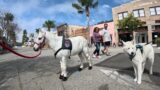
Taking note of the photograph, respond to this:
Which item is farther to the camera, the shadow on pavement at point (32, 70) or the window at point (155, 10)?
the window at point (155, 10)

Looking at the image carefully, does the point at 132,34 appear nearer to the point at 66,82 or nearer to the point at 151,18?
the point at 151,18

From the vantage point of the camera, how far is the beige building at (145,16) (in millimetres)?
44075

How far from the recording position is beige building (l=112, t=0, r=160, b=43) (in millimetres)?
44075

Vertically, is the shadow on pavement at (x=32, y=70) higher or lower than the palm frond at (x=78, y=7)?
lower

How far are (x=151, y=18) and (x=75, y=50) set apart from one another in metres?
40.2

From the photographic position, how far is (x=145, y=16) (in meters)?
45.2

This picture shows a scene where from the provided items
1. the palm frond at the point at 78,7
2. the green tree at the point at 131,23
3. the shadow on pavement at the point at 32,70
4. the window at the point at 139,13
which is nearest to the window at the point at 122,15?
the window at the point at 139,13

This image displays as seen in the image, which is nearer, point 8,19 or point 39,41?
point 39,41

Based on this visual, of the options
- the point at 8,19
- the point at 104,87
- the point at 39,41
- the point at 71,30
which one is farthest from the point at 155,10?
the point at 104,87

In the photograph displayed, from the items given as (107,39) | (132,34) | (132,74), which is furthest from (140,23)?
(132,74)

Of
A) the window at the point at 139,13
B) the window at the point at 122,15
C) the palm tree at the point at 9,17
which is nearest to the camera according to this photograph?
the window at the point at 139,13

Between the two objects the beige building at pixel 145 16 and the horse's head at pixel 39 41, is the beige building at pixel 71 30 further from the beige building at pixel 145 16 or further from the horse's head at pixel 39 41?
the horse's head at pixel 39 41

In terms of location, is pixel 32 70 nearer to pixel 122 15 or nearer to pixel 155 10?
pixel 155 10

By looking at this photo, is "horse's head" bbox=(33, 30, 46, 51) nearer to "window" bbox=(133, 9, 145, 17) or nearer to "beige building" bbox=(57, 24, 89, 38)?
"window" bbox=(133, 9, 145, 17)
